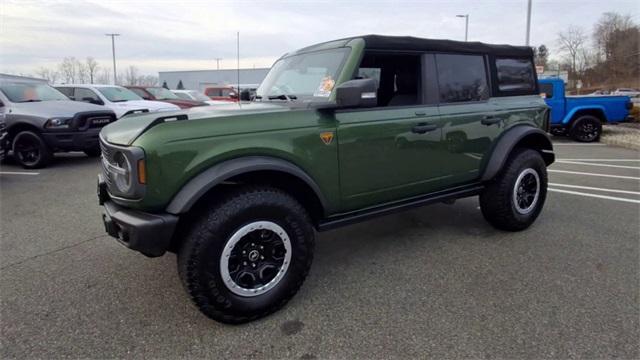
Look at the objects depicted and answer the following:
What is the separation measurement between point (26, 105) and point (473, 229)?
8768 millimetres

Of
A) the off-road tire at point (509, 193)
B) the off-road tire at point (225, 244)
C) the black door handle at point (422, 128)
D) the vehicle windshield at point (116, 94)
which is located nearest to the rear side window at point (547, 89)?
the off-road tire at point (509, 193)

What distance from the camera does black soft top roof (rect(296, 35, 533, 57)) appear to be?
129 inches

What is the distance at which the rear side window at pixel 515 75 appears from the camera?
4191mm

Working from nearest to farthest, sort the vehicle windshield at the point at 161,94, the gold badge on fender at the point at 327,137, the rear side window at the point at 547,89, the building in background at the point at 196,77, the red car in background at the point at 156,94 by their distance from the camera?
the gold badge on fender at the point at 327,137 → the rear side window at the point at 547,89 → the red car in background at the point at 156,94 → the vehicle windshield at the point at 161,94 → the building in background at the point at 196,77

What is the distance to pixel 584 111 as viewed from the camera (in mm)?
12258

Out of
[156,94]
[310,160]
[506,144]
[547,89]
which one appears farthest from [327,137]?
[156,94]

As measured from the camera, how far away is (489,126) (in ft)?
13.0

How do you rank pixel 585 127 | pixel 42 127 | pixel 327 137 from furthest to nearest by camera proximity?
1. pixel 585 127
2. pixel 42 127
3. pixel 327 137

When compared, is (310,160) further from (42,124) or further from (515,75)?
(42,124)

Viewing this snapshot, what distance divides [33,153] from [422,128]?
8.21 meters

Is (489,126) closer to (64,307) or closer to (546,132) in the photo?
(546,132)

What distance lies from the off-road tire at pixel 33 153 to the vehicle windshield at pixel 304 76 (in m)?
6.27

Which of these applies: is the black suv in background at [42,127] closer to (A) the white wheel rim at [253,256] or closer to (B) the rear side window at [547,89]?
(A) the white wheel rim at [253,256]

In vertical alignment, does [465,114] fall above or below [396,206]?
above
